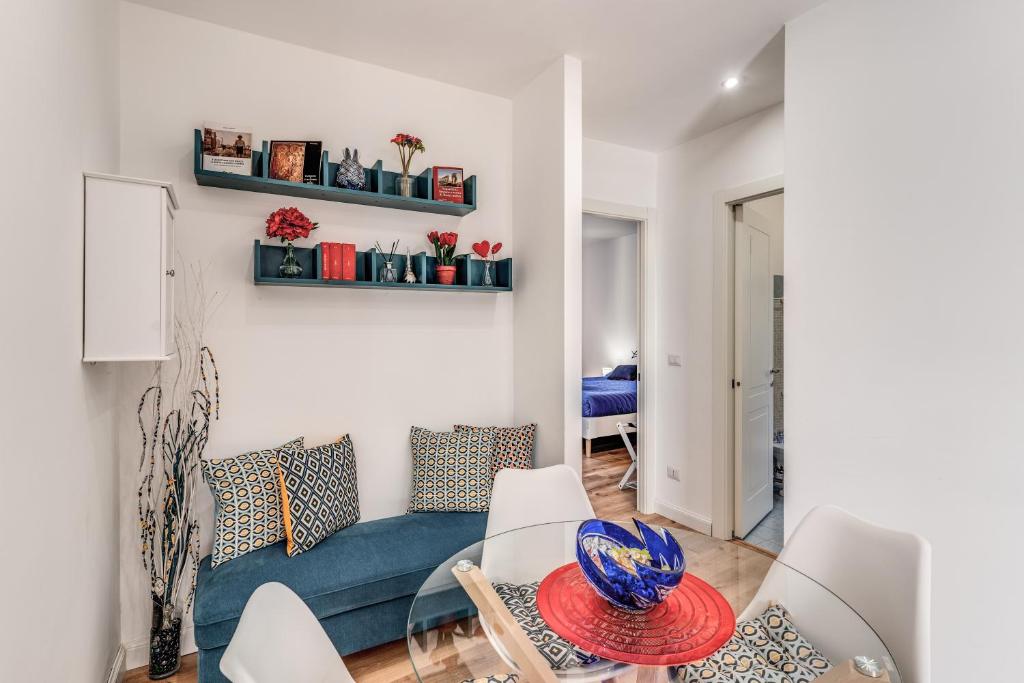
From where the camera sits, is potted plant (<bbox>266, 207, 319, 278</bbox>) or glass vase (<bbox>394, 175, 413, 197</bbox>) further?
glass vase (<bbox>394, 175, 413, 197</bbox>)

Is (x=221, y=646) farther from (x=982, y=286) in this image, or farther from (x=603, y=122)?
(x=603, y=122)

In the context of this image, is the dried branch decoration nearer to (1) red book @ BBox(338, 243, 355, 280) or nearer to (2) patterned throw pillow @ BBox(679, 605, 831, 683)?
(1) red book @ BBox(338, 243, 355, 280)

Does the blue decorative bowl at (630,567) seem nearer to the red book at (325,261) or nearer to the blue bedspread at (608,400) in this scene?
the red book at (325,261)

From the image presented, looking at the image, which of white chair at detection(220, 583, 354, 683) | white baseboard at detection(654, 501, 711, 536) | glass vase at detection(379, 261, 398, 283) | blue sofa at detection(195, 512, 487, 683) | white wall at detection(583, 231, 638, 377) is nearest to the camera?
white chair at detection(220, 583, 354, 683)

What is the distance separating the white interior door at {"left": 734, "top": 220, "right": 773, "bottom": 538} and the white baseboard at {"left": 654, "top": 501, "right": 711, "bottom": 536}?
200 millimetres

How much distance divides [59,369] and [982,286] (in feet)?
9.18

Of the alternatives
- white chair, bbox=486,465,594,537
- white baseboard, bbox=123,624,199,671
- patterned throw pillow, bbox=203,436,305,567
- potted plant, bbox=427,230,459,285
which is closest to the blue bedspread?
potted plant, bbox=427,230,459,285

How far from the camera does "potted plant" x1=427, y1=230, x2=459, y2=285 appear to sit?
2.74 m

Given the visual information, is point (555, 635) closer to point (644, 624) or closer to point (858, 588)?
point (644, 624)

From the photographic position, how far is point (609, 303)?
24.1ft

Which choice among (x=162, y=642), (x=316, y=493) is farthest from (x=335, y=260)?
(x=162, y=642)

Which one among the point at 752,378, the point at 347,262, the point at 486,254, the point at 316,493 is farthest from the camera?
the point at 752,378

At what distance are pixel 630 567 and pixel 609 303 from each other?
21.1ft

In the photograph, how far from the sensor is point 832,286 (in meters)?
2.11
